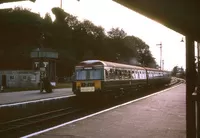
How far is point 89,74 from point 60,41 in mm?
57914

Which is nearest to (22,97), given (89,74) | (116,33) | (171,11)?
(89,74)

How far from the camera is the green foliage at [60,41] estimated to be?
214 feet

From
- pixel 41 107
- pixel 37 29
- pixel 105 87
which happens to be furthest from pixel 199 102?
pixel 37 29

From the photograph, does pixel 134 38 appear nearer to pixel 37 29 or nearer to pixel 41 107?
pixel 37 29

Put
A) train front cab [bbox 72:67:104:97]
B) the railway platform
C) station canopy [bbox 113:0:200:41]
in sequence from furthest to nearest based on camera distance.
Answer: train front cab [bbox 72:67:104:97]
the railway platform
station canopy [bbox 113:0:200:41]

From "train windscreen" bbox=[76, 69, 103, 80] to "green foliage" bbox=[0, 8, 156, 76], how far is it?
2798 cm

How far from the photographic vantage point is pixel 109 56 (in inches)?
3452

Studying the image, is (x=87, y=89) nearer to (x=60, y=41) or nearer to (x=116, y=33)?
(x=60, y=41)

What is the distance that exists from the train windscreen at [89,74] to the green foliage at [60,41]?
2798cm

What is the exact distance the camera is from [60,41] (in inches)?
3140

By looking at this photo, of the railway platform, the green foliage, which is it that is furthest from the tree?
the railway platform

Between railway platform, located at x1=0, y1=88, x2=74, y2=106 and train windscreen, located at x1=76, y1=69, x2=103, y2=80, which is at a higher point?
train windscreen, located at x1=76, y1=69, x2=103, y2=80

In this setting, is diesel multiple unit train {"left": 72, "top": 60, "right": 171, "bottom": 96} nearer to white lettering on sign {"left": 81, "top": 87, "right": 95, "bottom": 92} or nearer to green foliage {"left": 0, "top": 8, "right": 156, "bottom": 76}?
white lettering on sign {"left": 81, "top": 87, "right": 95, "bottom": 92}

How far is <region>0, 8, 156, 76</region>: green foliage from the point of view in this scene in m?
65.1
